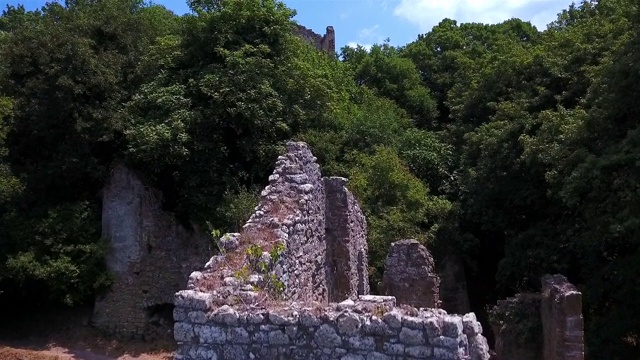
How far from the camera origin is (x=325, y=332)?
16.1ft

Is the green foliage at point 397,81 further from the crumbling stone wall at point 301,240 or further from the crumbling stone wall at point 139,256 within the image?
the crumbling stone wall at point 301,240

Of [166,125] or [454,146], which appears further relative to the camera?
[454,146]

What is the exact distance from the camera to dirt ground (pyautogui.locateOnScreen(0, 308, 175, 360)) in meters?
16.2

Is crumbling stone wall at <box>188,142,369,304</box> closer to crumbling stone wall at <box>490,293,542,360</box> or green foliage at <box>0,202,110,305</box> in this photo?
crumbling stone wall at <box>490,293,542,360</box>

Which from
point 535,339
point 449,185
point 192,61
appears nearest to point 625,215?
point 535,339

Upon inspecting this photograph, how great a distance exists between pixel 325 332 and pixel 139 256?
13583 millimetres

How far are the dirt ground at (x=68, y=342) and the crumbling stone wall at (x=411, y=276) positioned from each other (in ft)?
20.8

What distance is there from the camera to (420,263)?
1215 cm

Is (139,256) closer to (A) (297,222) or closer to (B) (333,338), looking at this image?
(A) (297,222)

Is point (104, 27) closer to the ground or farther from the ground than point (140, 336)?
farther from the ground

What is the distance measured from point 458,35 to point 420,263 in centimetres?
1979

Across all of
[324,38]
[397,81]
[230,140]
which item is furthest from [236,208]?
[324,38]

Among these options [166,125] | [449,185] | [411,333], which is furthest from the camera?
[449,185]

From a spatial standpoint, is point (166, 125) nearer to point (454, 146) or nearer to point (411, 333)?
point (454, 146)
